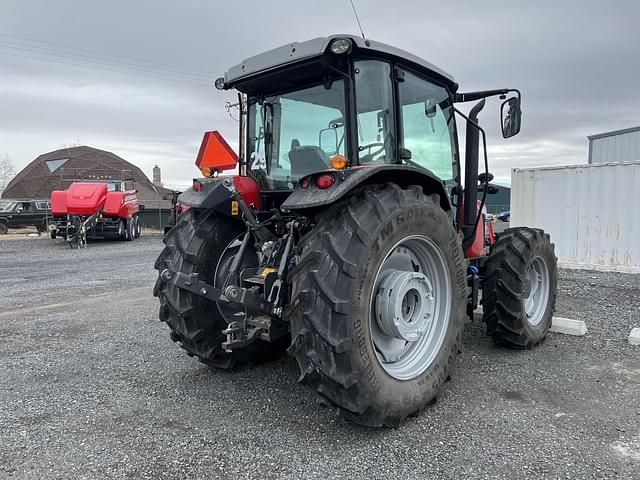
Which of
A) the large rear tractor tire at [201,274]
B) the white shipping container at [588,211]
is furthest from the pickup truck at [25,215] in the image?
the large rear tractor tire at [201,274]

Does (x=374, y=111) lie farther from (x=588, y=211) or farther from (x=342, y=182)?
(x=588, y=211)

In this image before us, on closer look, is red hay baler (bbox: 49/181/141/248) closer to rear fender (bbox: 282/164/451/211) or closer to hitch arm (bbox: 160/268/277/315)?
hitch arm (bbox: 160/268/277/315)

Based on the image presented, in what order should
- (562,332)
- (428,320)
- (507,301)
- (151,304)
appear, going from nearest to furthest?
1. (428,320)
2. (507,301)
3. (562,332)
4. (151,304)

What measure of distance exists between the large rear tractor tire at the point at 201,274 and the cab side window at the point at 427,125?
1.42 meters

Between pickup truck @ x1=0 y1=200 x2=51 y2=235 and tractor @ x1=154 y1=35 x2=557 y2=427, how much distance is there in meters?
18.2

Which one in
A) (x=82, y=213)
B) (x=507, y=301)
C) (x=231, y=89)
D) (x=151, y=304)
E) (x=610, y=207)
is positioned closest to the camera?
(x=231, y=89)

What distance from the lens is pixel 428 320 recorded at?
311 cm

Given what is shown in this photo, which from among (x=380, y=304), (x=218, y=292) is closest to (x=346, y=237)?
(x=380, y=304)

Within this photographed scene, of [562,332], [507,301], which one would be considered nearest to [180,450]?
[507,301]

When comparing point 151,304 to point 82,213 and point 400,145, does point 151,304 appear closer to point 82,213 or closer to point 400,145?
point 400,145

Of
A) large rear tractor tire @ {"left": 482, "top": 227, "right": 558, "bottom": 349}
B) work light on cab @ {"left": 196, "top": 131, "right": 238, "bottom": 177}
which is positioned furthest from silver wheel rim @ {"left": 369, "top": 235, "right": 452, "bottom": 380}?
work light on cab @ {"left": 196, "top": 131, "right": 238, "bottom": 177}

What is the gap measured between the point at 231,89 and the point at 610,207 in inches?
314

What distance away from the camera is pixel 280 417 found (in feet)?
9.52

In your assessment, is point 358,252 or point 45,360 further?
point 45,360
